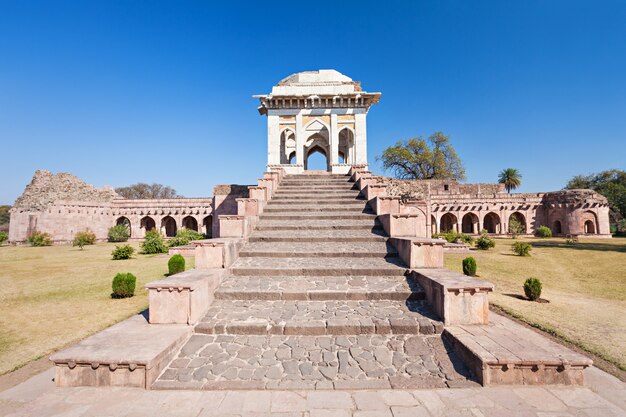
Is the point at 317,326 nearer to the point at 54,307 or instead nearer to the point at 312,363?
the point at 312,363

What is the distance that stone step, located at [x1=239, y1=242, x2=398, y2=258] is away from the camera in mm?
6781

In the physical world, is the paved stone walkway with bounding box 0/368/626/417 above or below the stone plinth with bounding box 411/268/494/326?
below

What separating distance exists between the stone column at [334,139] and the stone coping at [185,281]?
14.9 m

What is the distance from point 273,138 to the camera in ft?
64.6

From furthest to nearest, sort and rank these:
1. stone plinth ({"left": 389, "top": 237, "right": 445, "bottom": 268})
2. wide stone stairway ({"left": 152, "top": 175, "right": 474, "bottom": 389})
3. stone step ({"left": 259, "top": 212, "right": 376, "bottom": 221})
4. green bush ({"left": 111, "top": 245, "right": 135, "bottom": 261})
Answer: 1. green bush ({"left": 111, "top": 245, "right": 135, "bottom": 261})
2. stone step ({"left": 259, "top": 212, "right": 376, "bottom": 221})
3. stone plinth ({"left": 389, "top": 237, "right": 445, "bottom": 268})
4. wide stone stairway ({"left": 152, "top": 175, "right": 474, "bottom": 389})

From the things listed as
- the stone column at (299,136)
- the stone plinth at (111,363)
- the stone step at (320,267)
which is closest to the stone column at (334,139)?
the stone column at (299,136)

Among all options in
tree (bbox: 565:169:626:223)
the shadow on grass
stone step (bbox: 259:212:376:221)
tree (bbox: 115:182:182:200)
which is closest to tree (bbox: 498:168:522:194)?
tree (bbox: 565:169:626:223)

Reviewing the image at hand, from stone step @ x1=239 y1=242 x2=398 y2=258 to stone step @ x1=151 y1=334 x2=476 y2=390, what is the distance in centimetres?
267

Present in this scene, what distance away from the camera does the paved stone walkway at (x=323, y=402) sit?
2826mm

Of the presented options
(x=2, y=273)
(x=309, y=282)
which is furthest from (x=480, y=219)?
(x=2, y=273)

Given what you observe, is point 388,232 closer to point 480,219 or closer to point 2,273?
point 2,273

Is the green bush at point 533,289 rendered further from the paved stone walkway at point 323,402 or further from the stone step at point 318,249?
the paved stone walkway at point 323,402

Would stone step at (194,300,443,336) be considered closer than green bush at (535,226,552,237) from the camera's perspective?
Yes

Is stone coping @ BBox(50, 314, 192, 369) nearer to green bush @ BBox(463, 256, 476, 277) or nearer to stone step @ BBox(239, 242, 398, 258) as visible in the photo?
stone step @ BBox(239, 242, 398, 258)
